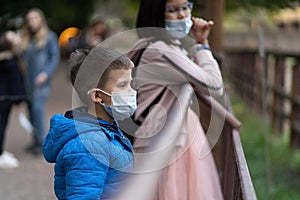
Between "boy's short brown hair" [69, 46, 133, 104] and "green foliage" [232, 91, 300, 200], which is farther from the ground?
"boy's short brown hair" [69, 46, 133, 104]

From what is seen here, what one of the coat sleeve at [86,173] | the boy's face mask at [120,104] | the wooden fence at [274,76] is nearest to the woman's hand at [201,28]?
the boy's face mask at [120,104]

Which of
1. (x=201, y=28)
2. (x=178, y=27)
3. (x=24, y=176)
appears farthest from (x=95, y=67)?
(x=24, y=176)

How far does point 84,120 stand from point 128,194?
361 millimetres

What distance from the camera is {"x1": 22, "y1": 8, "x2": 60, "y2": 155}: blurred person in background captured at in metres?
7.85

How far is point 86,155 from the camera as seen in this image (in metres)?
2.47

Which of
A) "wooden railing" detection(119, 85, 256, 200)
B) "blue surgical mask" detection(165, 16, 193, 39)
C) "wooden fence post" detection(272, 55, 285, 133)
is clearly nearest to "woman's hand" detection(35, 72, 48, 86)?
"wooden railing" detection(119, 85, 256, 200)

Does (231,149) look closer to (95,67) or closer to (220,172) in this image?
(220,172)

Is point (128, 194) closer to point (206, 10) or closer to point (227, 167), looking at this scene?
point (227, 167)

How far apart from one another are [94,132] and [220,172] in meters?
2.73

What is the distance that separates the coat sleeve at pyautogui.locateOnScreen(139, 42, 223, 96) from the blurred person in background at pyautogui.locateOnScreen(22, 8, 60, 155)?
4.43 metres

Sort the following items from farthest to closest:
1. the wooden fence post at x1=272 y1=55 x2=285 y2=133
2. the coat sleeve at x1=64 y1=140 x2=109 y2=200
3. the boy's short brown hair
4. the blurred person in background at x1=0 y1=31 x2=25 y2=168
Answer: the wooden fence post at x1=272 y1=55 x2=285 y2=133
the blurred person in background at x1=0 y1=31 x2=25 y2=168
the boy's short brown hair
the coat sleeve at x1=64 y1=140 x2=109 y2=200

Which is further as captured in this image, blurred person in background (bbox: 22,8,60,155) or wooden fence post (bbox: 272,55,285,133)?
wooden fence post (bbox: 272,55,285,133)

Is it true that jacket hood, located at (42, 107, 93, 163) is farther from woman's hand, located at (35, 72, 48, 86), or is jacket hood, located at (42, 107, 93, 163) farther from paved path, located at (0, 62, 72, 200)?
woman's hand, located at (35, 72, 48, 86)

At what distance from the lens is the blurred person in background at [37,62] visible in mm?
7848
